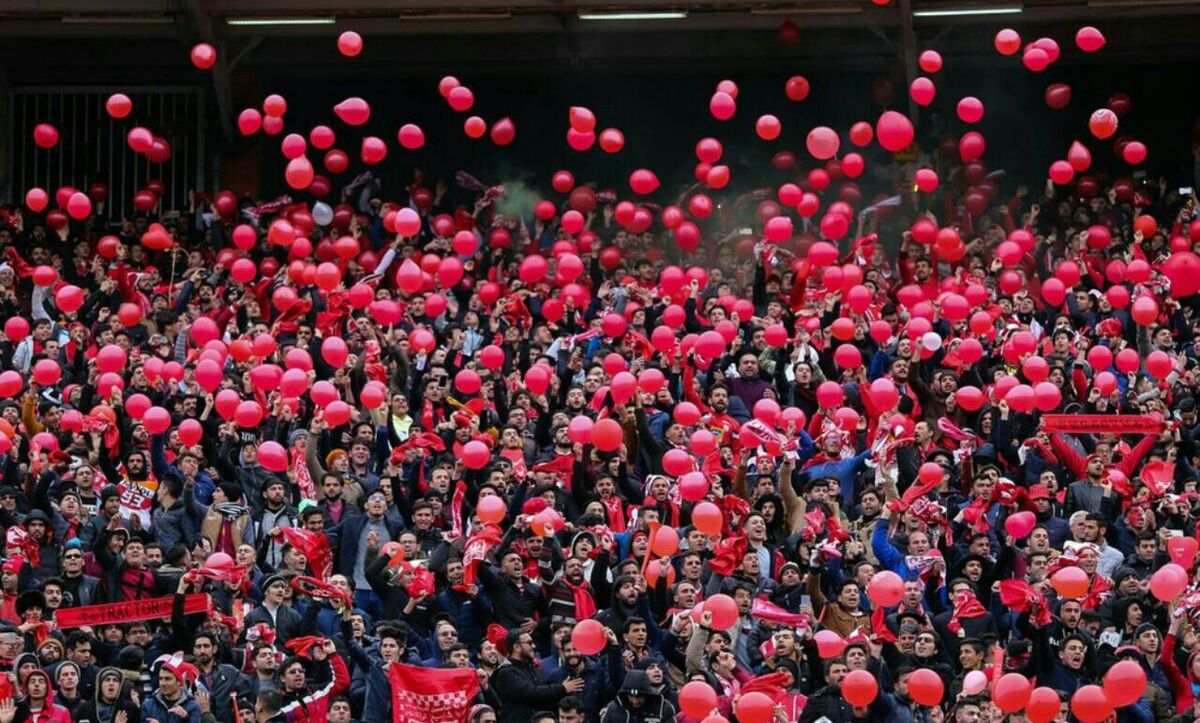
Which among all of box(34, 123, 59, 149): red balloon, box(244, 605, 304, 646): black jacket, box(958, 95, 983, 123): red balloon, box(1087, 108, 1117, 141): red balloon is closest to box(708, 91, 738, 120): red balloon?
box(958, 95, 983, 123): red balloon

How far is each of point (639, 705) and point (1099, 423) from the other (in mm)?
4640

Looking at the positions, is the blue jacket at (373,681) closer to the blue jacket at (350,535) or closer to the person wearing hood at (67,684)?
the blue jacket at (350,535)

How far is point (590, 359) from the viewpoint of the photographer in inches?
742

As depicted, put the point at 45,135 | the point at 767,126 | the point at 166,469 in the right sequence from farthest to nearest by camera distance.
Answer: the point at 45,135 → the point at 767,126 → the point at 166,469

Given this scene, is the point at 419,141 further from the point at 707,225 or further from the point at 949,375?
the point at 949,375

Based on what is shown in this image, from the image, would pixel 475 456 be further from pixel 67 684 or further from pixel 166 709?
pixel 67 684

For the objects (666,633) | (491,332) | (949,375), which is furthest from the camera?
(491,332)

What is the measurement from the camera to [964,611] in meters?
15.3

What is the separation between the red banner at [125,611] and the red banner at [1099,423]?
579cm

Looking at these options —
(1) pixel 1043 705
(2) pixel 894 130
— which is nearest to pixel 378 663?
(1) pixel 1043 705

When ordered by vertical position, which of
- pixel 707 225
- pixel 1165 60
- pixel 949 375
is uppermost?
pixel 1165 60

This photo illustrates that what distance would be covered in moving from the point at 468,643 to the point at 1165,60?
1143 cm

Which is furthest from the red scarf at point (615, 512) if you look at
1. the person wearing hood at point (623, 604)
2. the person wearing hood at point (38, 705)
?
the person wearing hood at point (38, 705)

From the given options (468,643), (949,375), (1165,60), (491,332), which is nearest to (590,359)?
(491,332)
